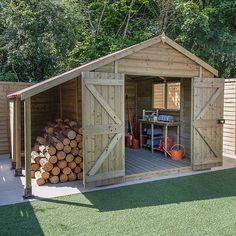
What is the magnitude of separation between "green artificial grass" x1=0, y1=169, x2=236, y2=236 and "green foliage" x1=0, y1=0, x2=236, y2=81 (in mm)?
7395

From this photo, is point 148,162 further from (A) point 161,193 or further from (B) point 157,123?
(A) point 161,193

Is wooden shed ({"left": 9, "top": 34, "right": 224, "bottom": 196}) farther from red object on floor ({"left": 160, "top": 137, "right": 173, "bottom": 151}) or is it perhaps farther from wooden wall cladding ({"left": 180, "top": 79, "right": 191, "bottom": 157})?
red object on floor ({"left": 160, "top": 137, "right": 173, "bottom": 151})

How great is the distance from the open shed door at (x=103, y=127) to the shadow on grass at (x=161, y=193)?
39 cm

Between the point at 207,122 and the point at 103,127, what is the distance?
2.63 m

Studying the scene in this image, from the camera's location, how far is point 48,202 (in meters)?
4.56

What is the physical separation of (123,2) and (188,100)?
7.60m

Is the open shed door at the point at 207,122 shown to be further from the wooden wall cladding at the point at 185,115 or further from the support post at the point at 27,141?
the support post at the point at 27,141

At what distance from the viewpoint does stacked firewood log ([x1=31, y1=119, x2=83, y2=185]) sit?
5609 millimetres

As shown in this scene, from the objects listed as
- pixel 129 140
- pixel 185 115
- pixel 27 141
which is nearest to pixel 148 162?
pixel 185 115

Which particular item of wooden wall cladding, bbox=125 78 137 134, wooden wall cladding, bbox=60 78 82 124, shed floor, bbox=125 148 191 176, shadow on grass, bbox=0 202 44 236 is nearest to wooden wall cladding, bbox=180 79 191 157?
shed floor, bbox=125 148 191 176

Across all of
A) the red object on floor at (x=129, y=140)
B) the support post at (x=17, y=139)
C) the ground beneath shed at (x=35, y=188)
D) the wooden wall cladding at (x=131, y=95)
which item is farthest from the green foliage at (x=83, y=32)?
the ground beneath shed at (x=35, y=188)

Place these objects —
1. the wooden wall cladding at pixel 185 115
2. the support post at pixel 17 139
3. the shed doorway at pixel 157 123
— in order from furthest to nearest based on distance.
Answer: the wooden wall cladding at pixel 185 115 < the shed doorway at pixel 157 123 < the support post at pixel 17 139

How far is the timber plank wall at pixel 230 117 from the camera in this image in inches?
324

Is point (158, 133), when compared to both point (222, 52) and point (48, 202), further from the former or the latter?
point (222, 52)
